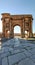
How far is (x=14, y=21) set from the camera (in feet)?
61.0

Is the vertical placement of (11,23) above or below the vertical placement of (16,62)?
above

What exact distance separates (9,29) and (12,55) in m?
15.9

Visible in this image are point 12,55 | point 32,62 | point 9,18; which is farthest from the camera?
point 9,18

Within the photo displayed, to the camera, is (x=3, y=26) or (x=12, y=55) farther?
(x=3, y=26)

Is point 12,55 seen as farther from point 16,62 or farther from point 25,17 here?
point 25,17

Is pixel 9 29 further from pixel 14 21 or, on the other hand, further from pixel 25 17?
pixel 25 17

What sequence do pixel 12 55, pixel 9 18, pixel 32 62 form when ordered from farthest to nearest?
pixel 9 18 < pixel 12 55 < pixel 32 62

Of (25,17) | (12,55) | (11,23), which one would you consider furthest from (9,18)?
(12,55)

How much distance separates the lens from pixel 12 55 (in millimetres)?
2719

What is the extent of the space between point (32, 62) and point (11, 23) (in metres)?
16.5

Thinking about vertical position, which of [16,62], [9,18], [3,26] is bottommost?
[16,62]

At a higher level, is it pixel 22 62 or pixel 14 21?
pixel 14 21

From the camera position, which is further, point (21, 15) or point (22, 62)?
point (21, 15)

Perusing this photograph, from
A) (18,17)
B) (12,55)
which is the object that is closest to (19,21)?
(18,17)
